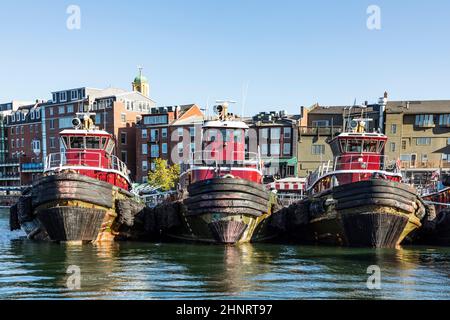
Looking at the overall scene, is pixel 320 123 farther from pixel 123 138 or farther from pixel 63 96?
pixel 63 96

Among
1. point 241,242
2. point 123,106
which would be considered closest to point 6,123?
point 123,106

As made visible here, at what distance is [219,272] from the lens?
57.7ft

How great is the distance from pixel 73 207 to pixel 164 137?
50997 millimetres

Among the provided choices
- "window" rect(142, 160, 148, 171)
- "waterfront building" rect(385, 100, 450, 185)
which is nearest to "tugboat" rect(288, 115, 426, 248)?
"waterfront building" rect(385, 100, 450, 185)

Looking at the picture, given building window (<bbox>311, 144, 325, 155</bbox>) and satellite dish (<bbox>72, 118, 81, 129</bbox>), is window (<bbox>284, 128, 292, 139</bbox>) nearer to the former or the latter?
building window (<bbox>311, 144, 325, 155</bbox>)

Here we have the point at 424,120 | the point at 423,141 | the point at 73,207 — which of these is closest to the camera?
the point at 73,207

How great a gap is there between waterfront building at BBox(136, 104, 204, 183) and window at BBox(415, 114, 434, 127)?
30.7m

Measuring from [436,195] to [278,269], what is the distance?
1743 centimetres

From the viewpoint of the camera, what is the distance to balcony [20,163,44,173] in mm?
83175

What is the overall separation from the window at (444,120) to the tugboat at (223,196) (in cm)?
4184

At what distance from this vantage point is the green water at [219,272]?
563 inches

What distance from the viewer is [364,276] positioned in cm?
1697

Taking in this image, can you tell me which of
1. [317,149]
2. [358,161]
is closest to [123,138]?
[317,149]
